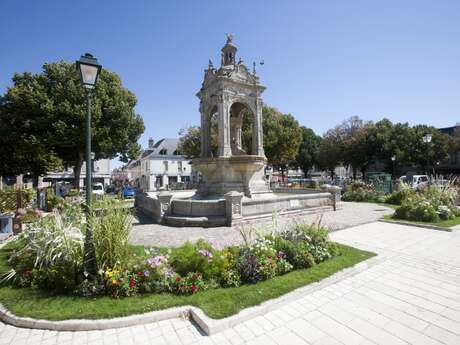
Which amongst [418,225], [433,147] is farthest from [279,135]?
[433,147]

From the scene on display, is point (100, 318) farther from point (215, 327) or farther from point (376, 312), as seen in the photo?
point (376, 312)

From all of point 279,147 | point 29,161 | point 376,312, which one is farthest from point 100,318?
point 279,147

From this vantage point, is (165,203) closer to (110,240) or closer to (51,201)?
(110,240)

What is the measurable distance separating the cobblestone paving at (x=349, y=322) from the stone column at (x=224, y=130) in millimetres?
8217

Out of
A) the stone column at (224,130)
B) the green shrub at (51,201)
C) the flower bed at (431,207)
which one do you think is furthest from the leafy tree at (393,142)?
the green shrub at (51,201)

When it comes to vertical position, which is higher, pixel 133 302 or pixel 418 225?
pixel 133 302

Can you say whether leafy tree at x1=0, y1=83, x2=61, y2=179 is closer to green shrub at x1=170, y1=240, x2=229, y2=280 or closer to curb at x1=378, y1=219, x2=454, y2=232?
green shrub at x1=170, y1=240, x2=229, y2=280

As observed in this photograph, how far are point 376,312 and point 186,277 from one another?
3.13m

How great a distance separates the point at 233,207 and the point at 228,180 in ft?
9.28

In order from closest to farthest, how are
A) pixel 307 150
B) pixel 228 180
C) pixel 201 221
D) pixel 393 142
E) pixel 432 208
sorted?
1. pixel 201 221
2. pixel 432 208
3. pixel 228 180
4. pixel 393 142
5. pixel 307 150

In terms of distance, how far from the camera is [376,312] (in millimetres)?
3693

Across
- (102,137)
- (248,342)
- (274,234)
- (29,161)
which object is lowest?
(248,342)

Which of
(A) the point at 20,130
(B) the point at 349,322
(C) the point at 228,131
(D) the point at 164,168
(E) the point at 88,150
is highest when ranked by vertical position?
(A) the point at 20,130

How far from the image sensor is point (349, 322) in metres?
3.47
